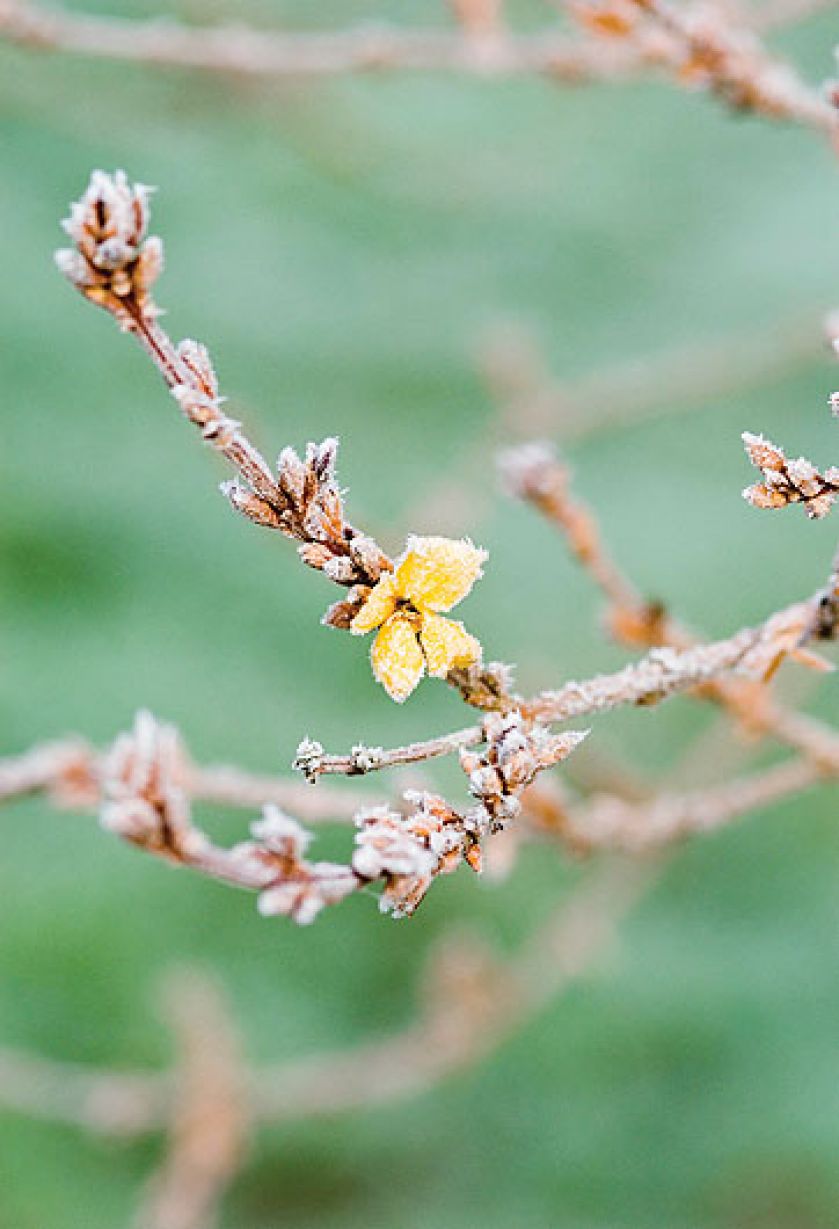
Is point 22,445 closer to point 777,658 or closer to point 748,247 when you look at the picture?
point 748,247

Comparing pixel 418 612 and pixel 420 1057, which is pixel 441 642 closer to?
pixel 418 612

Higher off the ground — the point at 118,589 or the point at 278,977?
the point at 118,589

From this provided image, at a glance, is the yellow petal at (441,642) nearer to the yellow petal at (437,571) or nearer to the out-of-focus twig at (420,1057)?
the yellow petal at (437,571)

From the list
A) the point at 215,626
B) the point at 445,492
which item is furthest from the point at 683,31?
the point at 215,626

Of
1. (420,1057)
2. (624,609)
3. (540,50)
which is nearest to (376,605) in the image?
(624,609)

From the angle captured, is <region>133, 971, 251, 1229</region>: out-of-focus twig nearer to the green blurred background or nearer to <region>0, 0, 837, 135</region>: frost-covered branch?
the green blurred background

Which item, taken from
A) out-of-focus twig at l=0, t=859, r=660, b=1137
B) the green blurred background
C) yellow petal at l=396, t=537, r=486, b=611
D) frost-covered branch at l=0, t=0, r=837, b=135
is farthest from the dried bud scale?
the green blurred background
